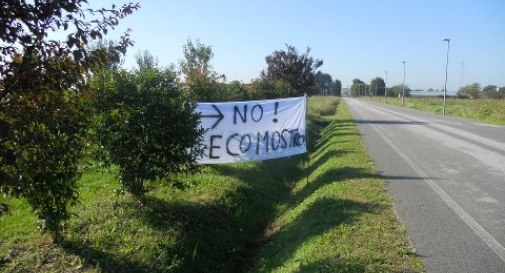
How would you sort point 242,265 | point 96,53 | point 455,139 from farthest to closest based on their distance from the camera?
point 455,139 → point 242,265 → point 96,53

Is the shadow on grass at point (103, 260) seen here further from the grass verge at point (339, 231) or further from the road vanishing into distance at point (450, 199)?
the road vanishing into distance at point (450, 199)

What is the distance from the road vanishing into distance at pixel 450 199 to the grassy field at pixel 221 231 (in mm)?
277

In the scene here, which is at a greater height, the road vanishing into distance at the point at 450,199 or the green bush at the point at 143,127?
the green bush at the point at 143,127

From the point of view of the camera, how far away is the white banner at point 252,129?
959 cm

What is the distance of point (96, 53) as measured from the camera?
2.66 m

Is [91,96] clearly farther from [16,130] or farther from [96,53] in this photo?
[16,130]

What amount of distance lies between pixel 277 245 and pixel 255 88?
17037mm

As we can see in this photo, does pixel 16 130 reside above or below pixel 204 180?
above

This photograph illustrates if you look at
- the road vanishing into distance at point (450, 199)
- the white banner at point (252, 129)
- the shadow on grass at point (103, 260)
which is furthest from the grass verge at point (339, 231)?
the shadow on grass at point (103, 260)

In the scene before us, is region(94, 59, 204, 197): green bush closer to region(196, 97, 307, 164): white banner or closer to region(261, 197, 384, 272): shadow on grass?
region(261, 197, 384, 272): shadow on grass

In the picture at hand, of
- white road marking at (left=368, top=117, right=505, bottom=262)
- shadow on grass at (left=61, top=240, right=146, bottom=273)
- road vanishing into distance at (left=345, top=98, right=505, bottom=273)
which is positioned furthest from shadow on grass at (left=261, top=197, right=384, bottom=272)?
shadow on grass at (left=61, top=240, right=146, bottom=273)

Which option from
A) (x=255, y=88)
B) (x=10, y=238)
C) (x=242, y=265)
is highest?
(x=255, y=88)

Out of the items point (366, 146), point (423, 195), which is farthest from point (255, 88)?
point (423, 195)

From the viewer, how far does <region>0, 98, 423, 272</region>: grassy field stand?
5.23 m
